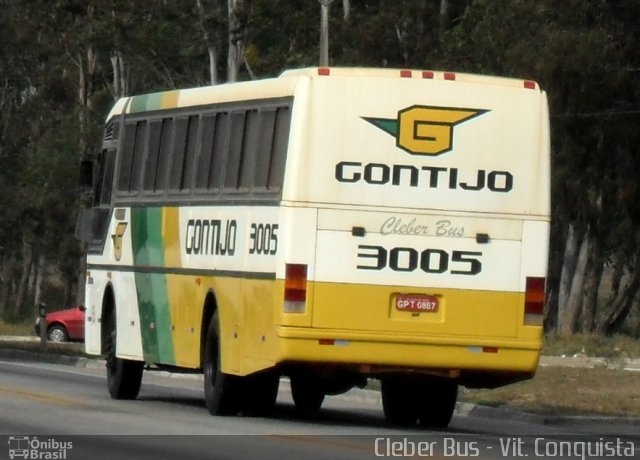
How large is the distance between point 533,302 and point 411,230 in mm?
1286

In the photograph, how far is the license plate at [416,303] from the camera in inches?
660

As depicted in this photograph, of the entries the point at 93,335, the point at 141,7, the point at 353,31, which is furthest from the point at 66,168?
the point at 93,335

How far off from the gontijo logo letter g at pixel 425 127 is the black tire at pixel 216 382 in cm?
288

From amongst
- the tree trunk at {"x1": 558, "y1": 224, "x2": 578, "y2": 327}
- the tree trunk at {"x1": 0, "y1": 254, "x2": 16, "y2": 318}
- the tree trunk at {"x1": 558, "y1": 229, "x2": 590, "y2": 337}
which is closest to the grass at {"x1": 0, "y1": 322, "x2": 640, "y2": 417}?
the tree trunk at {"x1": 558, "y1": 229, "x2": 590, "y2": 337}

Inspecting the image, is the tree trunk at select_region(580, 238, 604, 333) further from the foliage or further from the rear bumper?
the rear bumper

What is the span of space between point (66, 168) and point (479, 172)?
152ft

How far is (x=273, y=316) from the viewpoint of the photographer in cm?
1669

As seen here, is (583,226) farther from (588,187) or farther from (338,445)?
(338,445)

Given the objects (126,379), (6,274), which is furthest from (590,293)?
(6,274)

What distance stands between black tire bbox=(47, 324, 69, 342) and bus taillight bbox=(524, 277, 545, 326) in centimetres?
3398

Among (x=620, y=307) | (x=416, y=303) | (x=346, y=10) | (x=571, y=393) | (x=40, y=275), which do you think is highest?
(x=346, y=10)

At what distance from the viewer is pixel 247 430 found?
16.2 metres

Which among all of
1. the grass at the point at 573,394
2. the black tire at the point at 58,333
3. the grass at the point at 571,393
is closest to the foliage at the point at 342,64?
the black tire at the point at 58,333

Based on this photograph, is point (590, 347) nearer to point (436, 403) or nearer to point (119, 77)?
point (436, 403)
